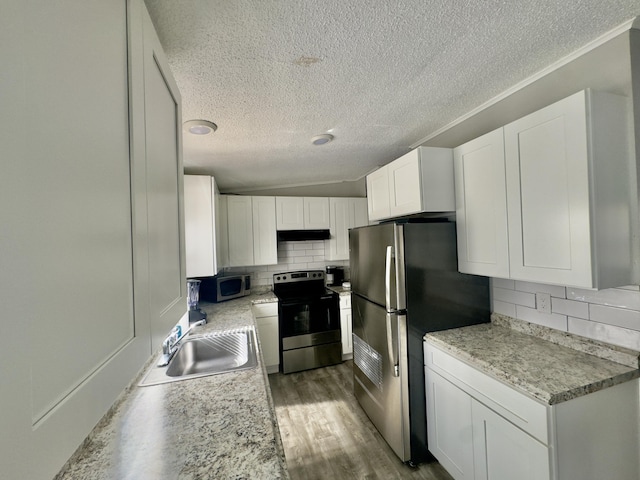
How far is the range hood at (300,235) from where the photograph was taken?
3.38 meters

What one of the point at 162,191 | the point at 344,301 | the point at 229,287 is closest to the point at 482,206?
the point at 162,191

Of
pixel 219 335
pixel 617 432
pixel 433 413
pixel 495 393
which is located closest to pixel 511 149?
pixel 495 393

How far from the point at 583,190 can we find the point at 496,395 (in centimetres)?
105

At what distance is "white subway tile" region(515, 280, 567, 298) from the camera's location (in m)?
1.49

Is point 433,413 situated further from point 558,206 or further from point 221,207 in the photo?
point 221,207

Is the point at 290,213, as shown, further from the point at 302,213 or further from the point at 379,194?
the point at 379,194

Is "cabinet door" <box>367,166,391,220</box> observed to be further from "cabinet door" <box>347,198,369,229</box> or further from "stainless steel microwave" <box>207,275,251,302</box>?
"stainless steel microwave" <box>207,275,251,302</box>

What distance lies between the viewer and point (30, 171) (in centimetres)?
29

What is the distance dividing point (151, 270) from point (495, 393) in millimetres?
1630

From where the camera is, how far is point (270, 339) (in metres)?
3.03

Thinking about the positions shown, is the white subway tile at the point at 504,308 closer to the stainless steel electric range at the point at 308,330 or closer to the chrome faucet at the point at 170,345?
the stainless steel electric range at the point at 308,330

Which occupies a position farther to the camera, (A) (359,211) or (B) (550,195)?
(A) (359,211)

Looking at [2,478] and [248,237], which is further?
[248,237]

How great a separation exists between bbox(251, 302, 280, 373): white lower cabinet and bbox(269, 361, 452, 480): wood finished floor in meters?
0.24
